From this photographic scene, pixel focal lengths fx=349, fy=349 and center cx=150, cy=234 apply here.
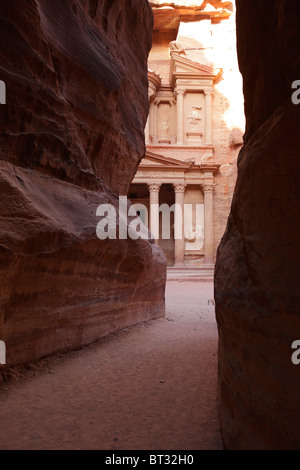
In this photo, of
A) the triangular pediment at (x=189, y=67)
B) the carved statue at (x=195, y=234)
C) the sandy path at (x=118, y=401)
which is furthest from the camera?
the triangular pediment at (x=189, y=67)

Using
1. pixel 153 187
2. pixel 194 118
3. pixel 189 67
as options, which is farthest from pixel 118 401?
pixel 189 67

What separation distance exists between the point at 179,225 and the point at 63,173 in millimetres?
20831

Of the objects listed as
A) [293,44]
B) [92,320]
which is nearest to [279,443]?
[293,44]

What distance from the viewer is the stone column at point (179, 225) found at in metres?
23.7

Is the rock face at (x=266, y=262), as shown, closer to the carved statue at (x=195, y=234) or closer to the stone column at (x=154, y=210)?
the stone column at (x=154, y=210)

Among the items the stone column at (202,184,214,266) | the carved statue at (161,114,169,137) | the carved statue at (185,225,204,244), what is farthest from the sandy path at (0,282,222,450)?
the carved statue at (161,114,169,137)

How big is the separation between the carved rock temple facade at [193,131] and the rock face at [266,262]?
21273 millimetres

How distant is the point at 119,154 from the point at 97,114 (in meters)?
0.90

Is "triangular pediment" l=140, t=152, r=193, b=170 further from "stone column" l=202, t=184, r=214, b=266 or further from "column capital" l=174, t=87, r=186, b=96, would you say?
"column capital" l=174, t=87, r=186, b=96

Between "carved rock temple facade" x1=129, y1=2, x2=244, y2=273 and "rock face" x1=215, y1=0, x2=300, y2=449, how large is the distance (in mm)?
21273

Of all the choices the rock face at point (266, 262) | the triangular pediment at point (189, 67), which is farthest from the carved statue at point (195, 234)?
the rock face at point (266, 262)

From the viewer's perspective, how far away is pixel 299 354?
1.35m

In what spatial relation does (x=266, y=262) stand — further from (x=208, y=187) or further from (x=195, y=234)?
(x=208, y=187)

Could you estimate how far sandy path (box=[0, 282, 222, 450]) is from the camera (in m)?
2.09
